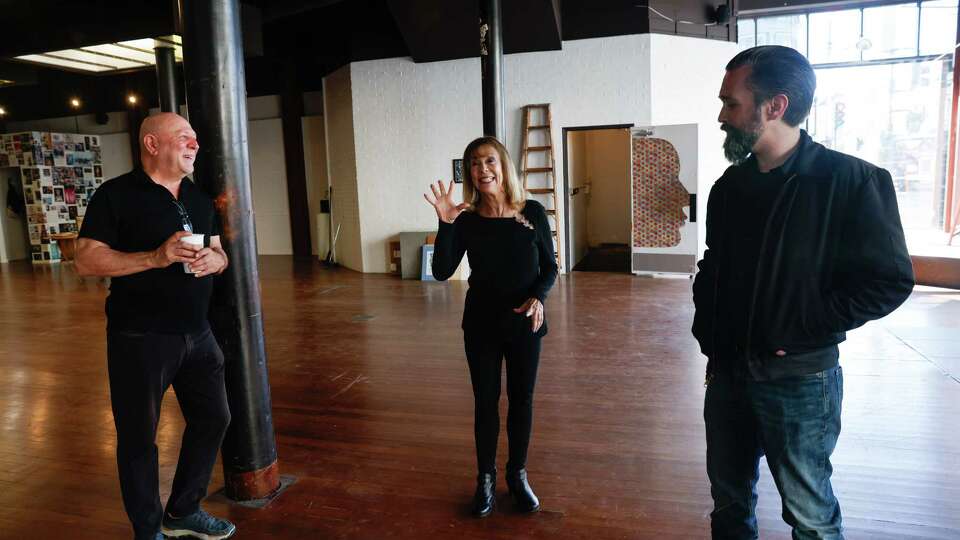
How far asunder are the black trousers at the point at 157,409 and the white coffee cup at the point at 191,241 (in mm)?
261

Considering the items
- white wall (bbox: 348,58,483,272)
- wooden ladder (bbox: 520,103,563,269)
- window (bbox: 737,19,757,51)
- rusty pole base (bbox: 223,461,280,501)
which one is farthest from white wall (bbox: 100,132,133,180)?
rusty pole base (bbox: 223,461,280,501)

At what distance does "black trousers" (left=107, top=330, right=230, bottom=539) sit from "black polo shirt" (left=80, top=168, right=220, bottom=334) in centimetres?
6

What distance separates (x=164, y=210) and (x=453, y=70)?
8044 mm

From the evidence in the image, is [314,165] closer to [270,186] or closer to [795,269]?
[270,186]

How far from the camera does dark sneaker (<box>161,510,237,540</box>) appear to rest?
2637 millimetres

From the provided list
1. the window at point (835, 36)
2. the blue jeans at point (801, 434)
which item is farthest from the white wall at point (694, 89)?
the blue jeans at point (801, 434)

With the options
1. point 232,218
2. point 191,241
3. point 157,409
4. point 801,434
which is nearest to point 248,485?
point 157,409

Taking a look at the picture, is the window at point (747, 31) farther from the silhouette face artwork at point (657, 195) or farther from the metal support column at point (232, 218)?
the metal support column at point (232, 218)

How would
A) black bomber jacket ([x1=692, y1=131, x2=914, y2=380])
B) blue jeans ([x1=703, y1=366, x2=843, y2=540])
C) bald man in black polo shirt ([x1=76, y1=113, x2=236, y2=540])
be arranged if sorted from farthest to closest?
bald man in black polo shirt ([x1=76, y1=113, x2=236, y2=540]) < blue jeans ([x1=703, y1=366, x2=843, y2=540]) < black bomber jacket ([x1=692, y1=131, x2=914, y2=380])

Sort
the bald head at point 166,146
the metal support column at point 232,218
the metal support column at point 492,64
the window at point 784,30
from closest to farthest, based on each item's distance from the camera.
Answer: the bald head at point 166,146 → the metal support column at point 232,218 → the metal support column at point 492,64 → the window at point 784,30

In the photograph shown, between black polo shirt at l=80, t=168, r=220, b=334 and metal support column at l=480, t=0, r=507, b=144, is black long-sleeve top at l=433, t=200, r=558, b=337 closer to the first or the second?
black polo shirt at l=80, t=168, r=220, b=334

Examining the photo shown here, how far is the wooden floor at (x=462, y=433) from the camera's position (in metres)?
2.80

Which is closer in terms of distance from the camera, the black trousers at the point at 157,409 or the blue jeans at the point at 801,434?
the blue jeans at the point at 801,434

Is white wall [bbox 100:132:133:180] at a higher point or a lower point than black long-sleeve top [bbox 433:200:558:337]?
higher
